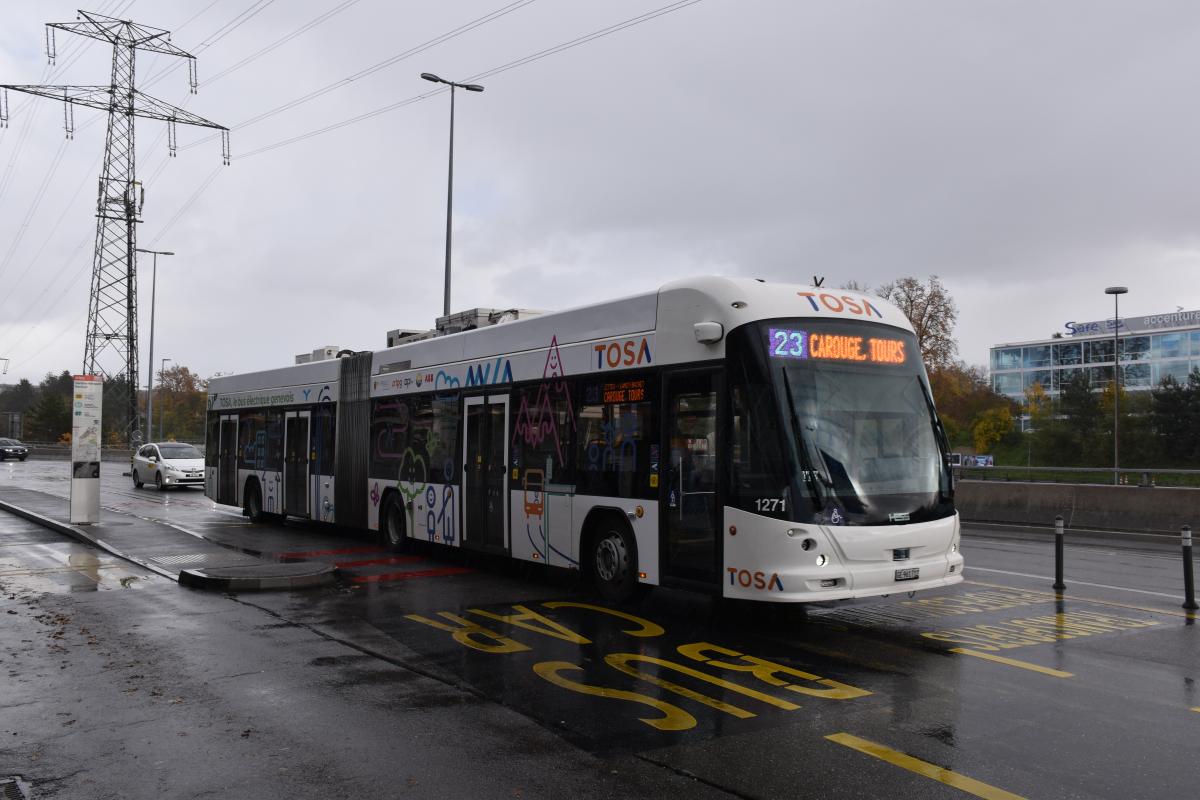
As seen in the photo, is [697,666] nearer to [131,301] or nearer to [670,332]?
[670,332]

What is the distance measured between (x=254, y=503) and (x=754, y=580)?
14969mm

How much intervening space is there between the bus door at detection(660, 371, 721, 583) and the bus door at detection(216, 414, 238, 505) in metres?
14.5

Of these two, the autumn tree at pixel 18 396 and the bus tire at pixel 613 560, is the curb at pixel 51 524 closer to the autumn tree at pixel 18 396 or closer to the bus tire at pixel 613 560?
the bus tire at pixel 613 560

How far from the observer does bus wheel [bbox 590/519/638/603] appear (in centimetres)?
1009

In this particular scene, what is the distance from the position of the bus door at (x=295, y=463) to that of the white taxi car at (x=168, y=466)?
16.0 metres

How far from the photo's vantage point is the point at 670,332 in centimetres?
975

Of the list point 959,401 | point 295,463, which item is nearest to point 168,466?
Answer: point 295,463

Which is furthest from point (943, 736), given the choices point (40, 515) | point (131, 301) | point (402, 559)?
point (131, 301)

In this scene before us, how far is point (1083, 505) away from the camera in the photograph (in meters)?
20.9

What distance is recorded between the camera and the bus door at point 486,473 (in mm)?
12492

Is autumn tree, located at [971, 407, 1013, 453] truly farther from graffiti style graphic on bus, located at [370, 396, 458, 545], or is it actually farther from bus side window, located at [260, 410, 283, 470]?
graffiti style graphic on bus, located at [370, 396, 458, 545]

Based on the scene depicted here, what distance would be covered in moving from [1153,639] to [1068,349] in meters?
112

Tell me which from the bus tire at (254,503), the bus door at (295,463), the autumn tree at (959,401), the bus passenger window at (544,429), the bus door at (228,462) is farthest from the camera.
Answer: the autumn tree at (959,401)

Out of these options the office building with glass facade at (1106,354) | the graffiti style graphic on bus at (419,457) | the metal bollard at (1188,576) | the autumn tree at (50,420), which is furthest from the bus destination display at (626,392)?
the autumn tree at (50,420)
